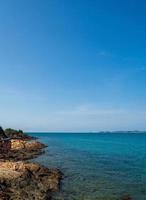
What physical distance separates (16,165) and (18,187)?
8010 millimetres

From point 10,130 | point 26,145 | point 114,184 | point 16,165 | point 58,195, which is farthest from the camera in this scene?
point 10,130

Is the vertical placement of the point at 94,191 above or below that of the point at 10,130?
below

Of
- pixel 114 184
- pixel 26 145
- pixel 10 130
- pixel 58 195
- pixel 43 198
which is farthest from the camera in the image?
pixel 10 130

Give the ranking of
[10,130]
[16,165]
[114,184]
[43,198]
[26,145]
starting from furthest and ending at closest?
[10,130], [26,145], [16,165], [114,184], [43,198]

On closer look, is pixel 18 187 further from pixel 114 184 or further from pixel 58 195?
pixel 114 184

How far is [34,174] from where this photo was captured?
33.6m

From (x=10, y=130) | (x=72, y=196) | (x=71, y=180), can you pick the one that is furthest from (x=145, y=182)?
(x=10, y=130)

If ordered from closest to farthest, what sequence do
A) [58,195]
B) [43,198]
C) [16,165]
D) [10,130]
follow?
[43,198], [58,195], [16,165], [10,130]

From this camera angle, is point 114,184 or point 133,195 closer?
point 133,195

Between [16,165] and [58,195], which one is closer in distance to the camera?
[58,195]

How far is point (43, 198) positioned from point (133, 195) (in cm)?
888

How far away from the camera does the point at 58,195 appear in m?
27.4

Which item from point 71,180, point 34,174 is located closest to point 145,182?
point 71,180

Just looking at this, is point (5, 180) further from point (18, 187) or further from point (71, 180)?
point (71, 180)
